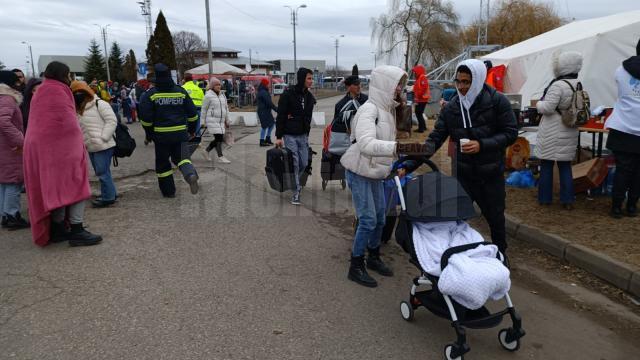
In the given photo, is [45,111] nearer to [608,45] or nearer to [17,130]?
[17,130]

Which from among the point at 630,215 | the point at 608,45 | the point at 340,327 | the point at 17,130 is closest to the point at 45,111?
the point at 17,130

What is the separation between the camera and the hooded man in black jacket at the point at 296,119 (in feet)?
22.4

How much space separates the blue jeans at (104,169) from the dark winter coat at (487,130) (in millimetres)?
4586

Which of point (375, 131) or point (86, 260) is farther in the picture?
point (86, 260)

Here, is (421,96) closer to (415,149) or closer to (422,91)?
(422,91)

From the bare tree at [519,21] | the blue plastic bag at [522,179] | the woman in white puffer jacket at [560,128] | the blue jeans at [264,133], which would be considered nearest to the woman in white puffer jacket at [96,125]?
the woman in white puffer jacket at [560,128]

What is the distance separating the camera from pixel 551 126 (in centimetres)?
598

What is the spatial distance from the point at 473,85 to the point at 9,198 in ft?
17.6

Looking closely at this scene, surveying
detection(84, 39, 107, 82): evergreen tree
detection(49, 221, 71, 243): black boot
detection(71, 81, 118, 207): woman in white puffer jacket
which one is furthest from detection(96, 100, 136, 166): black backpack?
detection(84, 39, 107, 82): evergreen tree

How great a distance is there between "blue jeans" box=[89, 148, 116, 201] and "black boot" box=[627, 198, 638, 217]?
673 cm

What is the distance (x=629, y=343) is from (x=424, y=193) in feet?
5.90

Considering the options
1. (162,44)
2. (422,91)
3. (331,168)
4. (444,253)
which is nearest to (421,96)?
(422,91)

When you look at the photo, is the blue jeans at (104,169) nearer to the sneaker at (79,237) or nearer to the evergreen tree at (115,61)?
the sneaker at (79,237)

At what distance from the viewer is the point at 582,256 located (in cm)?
468
